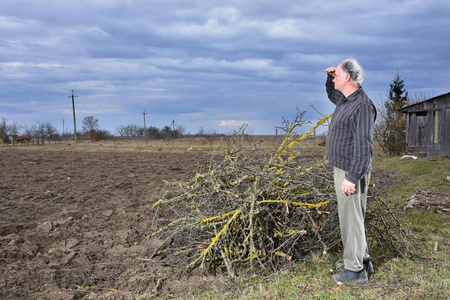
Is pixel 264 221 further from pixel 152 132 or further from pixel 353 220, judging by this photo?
pixel 152 132

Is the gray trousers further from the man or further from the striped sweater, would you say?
the striped sweater

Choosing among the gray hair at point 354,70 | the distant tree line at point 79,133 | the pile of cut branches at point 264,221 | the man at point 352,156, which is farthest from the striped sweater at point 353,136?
the distant tree line at point 79,133

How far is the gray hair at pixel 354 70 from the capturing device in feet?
10.4

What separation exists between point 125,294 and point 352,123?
2.80 metres

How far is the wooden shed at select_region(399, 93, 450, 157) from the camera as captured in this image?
17328 millimetres

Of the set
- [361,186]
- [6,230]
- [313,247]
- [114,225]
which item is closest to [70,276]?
[114,225]

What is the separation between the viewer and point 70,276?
4.07 meters

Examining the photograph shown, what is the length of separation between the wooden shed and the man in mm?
16803

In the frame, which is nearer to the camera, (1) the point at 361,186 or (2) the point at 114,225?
(1) the point at 361,186

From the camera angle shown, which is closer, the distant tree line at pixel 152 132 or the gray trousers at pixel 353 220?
the gray trousers at pixel 353 220

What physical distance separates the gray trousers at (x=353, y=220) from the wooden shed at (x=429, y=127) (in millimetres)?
16778

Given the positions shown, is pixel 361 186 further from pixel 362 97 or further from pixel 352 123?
pixel 362 97

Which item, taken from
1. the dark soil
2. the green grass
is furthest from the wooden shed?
the green grass

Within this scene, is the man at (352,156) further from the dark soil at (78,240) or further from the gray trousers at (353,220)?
the dark soil at (78,240)
